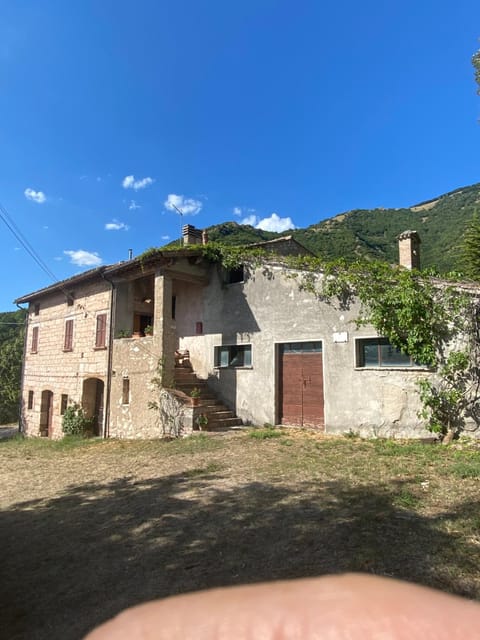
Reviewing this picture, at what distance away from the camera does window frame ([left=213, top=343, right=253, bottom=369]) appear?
38.8 feet

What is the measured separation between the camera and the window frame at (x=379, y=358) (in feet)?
29.0

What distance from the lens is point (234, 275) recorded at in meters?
12.8

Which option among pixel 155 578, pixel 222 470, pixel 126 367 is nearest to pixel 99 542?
pixel 155 578

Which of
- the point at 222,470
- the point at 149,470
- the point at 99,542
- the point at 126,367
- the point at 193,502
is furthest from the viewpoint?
the point at 126,367

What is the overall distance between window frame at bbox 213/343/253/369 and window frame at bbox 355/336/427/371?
10.9 feet

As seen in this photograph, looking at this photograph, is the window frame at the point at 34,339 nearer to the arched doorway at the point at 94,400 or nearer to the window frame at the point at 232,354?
the arched doorway at the point at 94,400

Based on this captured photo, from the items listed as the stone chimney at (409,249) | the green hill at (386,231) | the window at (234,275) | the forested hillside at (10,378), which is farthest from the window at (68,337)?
the forested hillside at (10,378)

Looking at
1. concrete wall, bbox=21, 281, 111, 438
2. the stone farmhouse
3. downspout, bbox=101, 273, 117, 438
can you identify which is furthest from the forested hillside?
downspout, bbox=101, 273, 117, 438

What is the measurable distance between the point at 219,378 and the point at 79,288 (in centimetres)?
781

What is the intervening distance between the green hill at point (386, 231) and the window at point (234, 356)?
14254 millimetres

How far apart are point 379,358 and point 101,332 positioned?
32.7ft

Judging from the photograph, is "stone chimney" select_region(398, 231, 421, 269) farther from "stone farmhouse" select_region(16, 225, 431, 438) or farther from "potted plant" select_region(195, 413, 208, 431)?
"potted plant" select_region(195, 413, 208, 431)

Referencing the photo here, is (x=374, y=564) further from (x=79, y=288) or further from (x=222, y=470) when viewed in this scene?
(x=79, y=288)

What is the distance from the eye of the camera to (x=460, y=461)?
668 cm
